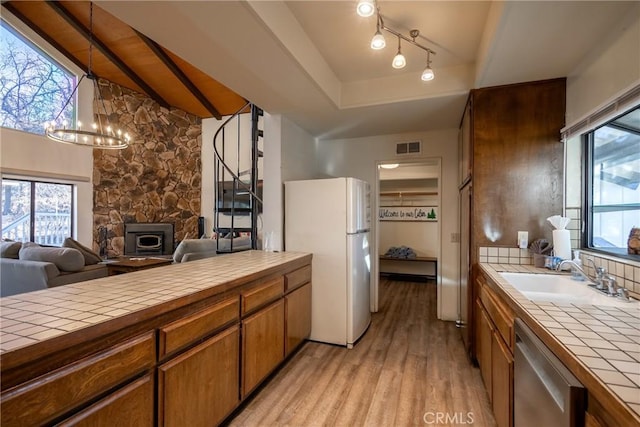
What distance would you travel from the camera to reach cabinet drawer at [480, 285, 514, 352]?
4.72 ft

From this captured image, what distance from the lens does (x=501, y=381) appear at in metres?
1.56

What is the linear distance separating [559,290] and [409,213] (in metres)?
4.04

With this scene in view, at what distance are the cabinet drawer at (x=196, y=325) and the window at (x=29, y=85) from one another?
5691 mm

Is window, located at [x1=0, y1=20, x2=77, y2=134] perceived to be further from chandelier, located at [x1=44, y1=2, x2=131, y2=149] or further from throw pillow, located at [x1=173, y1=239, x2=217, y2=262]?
throw pillow, located at [x1=173, y1=239, x2=217, y2=262]

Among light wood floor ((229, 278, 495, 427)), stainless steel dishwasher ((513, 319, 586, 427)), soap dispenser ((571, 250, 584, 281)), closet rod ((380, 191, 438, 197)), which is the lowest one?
light wood floor ((229, 278, 495, 427))

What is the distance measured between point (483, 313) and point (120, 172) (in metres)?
6.94

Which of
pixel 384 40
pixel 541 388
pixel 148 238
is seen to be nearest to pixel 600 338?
pixel 541 388

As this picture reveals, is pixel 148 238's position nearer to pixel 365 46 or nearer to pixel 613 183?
pixel 365 46

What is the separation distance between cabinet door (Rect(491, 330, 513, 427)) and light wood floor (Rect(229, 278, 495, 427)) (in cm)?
26

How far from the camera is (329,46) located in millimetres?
2287

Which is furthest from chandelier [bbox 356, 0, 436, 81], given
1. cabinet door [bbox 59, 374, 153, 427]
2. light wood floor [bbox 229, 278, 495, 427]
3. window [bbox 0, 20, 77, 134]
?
window [bbox 0, 20, 77, 134]

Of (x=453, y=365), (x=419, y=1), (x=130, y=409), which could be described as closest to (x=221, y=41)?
(x=419, y=1)

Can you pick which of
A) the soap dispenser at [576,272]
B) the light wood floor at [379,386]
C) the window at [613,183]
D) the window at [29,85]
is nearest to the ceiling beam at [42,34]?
the window at [29,85]

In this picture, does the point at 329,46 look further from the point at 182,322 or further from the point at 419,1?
the point at 182,322
